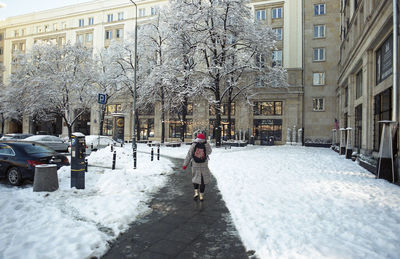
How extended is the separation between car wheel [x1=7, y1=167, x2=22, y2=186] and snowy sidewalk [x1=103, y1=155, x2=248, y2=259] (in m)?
4.82

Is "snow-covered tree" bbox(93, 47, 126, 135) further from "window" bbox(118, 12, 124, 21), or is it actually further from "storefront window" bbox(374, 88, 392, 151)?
"storefront window" bbox(374, 88, 392, 151)

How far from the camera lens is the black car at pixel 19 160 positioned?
843 cm

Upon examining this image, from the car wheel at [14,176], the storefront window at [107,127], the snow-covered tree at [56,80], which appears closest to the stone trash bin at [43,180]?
the car wheel at [14,176]

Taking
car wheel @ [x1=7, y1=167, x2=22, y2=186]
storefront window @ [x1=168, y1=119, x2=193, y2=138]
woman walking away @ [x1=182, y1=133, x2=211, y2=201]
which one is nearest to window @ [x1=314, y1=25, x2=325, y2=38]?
storefront window @ [x1=168, y1=119, x2=193, y2=138]

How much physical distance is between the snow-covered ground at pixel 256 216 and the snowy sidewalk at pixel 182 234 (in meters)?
0.24

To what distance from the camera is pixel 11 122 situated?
51.5 meters

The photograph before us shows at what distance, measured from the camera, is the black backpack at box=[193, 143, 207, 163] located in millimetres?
6883

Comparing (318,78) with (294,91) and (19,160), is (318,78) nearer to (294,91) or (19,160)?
A: (294,91)

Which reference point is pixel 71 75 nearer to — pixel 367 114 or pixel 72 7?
pixel 72 7

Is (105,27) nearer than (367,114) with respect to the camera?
No

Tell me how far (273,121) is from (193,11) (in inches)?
715

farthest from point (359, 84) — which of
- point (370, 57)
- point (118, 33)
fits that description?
point (118, 33)

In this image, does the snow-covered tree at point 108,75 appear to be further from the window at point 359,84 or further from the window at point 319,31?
the window at point 319,31

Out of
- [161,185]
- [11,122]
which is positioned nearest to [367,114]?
[161,185]
